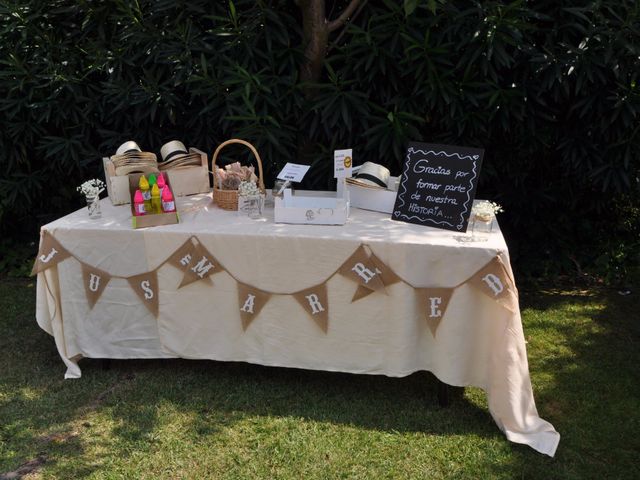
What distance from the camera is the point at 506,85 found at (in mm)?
3830

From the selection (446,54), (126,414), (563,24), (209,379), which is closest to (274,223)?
(209,379)

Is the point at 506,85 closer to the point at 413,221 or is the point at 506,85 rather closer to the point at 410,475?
the point at 413,221

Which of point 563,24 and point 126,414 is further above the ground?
point 563,24

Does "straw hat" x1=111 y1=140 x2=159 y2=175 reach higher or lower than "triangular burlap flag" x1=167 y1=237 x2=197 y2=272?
higher

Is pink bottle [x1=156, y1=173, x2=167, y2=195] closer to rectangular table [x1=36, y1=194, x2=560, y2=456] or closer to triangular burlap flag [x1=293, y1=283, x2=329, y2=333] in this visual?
rectangular table [x1=36, y1=194, x2=560, y2=456]

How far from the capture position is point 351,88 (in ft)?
12.9

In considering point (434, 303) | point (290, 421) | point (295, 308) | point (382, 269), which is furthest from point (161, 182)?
point (434, 303)

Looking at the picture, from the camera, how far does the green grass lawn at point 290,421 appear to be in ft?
8.73

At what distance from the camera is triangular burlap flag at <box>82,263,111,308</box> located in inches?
126

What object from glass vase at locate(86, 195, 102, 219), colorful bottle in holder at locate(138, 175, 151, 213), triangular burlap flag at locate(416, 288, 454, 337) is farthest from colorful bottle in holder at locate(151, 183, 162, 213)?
triangular burlap flag at locate(416, 288, 454, 337)

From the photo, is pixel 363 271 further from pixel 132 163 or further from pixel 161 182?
pixel 132 163

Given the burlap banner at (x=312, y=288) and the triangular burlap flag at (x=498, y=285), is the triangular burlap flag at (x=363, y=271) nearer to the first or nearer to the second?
the burlap banner at (x=312, y=288)

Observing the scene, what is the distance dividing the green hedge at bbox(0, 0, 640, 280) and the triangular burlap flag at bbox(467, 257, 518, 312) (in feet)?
4.19

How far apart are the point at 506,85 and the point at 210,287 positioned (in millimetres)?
2213
